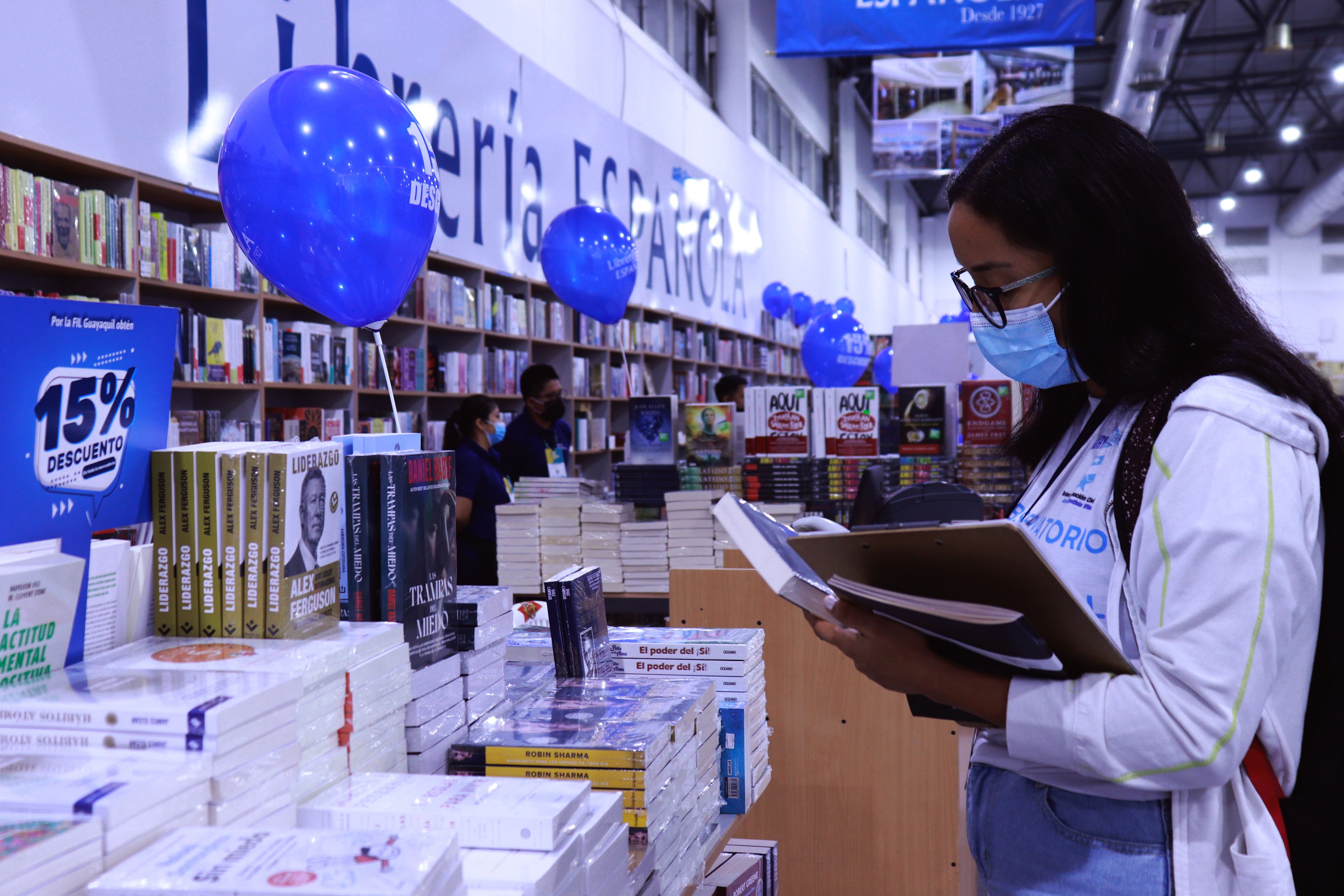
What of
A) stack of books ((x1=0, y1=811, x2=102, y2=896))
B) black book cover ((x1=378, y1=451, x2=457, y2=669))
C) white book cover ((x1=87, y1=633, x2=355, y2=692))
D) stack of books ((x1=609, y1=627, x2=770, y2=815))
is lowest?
stack of books ((x1=609, y1=627, x2=770, y2=815))

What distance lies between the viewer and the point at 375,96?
283cm

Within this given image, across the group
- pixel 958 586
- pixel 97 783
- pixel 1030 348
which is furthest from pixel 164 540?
pixel 1030 348

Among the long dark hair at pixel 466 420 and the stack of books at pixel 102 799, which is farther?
the long dark hair at pixel 466 420

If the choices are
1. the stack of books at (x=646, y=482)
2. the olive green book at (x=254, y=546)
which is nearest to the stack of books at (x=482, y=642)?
the olive green book at (x=254, y=546)

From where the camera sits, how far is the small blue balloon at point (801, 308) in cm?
1346

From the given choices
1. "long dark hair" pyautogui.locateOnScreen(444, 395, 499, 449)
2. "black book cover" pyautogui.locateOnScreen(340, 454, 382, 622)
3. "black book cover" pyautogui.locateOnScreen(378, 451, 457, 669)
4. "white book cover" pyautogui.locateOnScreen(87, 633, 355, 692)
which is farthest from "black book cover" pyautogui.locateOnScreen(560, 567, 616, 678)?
A: "long dark hair" pyautogui.locateOnScreen(444, 395, 499, 449)

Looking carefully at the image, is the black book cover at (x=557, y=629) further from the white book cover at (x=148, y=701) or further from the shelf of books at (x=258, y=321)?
the shelf of books at (x=258, y=321)

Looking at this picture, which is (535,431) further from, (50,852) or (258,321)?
(50,852)

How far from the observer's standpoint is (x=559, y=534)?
15.0ft

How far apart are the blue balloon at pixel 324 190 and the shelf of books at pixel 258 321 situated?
0.97 m

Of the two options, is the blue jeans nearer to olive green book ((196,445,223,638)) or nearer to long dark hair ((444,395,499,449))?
olive green book ((196,445,223,638))

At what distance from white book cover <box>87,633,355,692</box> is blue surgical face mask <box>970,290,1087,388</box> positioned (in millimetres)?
929

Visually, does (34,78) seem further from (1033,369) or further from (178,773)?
(1033,369)

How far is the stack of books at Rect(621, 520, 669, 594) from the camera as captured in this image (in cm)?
446
